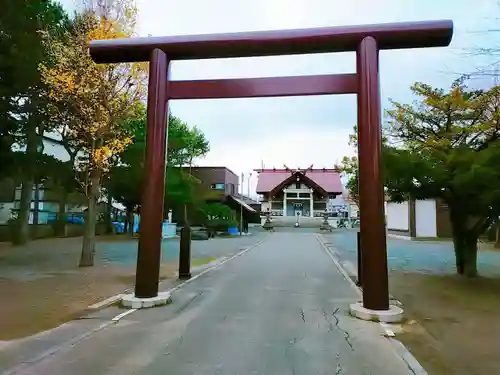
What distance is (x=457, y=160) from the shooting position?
1042 centimetres

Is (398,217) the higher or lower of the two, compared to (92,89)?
lower

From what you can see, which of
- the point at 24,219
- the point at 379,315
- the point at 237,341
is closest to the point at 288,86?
the point at 379,315

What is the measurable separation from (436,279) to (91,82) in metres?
11.2

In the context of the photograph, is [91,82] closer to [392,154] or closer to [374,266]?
[392,154]

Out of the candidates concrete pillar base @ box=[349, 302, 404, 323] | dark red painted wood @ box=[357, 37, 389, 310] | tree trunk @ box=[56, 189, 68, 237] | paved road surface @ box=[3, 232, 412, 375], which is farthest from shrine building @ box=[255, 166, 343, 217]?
concrete pillar base @ box=[349, 302, 404, 323]

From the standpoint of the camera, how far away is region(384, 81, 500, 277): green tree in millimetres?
9711

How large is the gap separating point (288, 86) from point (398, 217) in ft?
109

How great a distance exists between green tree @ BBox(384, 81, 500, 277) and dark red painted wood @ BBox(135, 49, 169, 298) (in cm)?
570

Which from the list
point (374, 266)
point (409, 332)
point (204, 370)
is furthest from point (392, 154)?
point (204, 370)

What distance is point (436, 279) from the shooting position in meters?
11.6

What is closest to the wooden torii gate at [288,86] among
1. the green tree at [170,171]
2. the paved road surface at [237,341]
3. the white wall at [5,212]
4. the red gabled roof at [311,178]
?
the paved road surface at [237,341]

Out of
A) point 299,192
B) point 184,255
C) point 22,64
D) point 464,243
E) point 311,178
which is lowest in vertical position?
point 184,255

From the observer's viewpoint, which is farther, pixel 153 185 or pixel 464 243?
pixel 464 243

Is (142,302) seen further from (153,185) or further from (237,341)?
(237,341)
